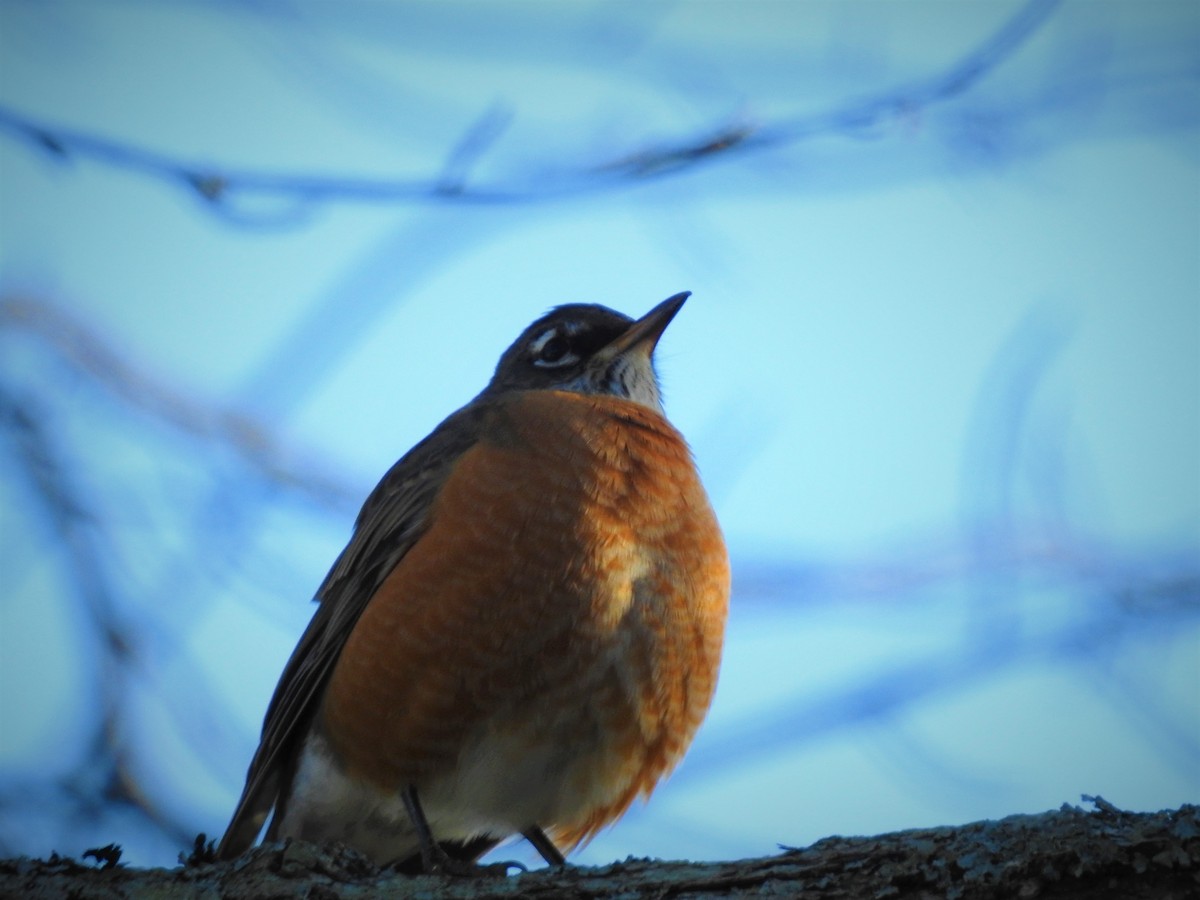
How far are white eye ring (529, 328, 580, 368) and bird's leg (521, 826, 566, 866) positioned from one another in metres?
2.37

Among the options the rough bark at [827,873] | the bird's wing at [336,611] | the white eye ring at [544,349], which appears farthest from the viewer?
the white eye ring at [544,349]

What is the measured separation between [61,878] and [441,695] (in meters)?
1.49

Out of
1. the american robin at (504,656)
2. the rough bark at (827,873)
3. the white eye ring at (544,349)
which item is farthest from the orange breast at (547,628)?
the white eye ring at (544,349)

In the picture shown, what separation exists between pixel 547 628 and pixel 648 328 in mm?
2195

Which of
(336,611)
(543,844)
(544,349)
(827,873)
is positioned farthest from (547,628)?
(544,349)

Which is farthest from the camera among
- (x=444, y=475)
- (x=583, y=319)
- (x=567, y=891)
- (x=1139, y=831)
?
(x=583, y=319)

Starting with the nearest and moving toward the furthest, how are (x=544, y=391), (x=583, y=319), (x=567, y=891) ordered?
(x=567, y=891) < (x=544, y=391) < (x=583, y=319)

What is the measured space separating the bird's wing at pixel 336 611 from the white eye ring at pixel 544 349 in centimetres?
94

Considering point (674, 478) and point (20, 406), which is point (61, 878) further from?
point (674, 478)

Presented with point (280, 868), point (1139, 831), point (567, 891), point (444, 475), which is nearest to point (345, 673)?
point (444, 475)

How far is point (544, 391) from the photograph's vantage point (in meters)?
5.52

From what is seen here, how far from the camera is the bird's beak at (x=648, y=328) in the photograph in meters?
5.88

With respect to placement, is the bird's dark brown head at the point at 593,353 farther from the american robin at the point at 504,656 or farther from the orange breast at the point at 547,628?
the orange breast at the point at 547,628

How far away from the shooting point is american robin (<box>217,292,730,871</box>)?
421 cm
